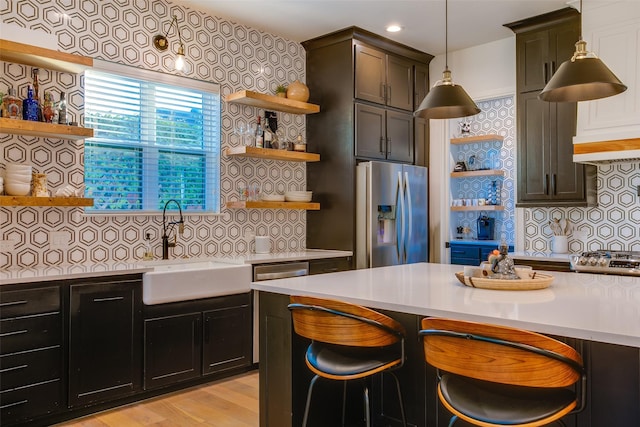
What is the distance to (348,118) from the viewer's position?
15.7ft

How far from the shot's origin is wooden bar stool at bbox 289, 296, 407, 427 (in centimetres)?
190

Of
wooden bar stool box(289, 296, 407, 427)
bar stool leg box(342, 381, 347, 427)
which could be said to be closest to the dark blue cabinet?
bar stool leg box(342, 381, 347, 427)

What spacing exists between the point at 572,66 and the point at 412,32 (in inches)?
112

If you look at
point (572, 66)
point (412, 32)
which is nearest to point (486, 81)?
point (412, 32)

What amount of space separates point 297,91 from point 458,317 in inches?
137

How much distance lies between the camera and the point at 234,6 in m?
4.18

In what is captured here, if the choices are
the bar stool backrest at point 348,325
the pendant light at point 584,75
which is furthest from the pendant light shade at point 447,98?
the bar stool backrest at point 348,325

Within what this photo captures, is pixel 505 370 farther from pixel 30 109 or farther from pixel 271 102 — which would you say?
pixel 271 102

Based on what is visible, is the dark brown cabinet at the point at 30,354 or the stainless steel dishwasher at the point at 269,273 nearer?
the dark brown cabinet at the point at 30,354

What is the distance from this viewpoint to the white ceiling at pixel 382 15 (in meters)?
4.16

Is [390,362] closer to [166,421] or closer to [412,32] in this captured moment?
[166,421]

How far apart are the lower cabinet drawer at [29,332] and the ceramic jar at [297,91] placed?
280 cm

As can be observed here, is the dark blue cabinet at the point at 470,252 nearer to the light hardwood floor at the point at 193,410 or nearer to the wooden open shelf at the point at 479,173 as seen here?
the wooden open shelf at the point at 479,173

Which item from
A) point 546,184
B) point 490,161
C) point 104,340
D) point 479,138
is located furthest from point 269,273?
point 490,161
